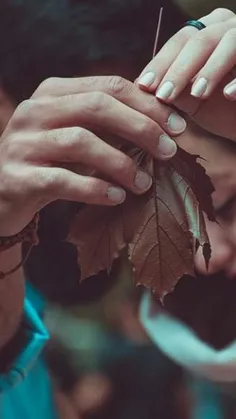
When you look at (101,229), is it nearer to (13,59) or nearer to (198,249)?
(198,249)

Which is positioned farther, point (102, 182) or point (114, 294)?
point (114, 294)

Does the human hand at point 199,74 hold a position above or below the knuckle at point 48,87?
above

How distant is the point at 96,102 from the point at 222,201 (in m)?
0.16

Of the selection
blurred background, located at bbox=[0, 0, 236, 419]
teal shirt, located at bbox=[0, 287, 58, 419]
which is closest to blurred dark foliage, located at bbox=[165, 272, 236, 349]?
blurred background, located at bbox=[0, 0, 236, 419]

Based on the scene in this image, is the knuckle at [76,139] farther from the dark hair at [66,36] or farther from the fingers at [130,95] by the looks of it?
the dark hair at [66,36]

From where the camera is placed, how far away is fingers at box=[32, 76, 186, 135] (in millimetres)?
453

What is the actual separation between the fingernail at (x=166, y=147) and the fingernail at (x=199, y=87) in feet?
0.10

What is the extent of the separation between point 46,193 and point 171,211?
75 millimetres

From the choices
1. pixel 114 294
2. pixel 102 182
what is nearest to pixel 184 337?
pixel 114 294

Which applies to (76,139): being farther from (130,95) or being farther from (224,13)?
(224,13)

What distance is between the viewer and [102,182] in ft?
1.50

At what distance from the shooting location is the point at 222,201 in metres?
0.57

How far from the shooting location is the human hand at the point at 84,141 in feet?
1.49

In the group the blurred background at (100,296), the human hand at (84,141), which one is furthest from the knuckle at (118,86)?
the blurred background at (100,296)
